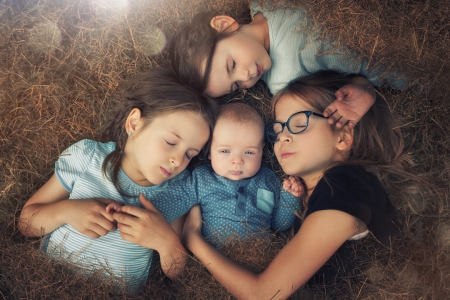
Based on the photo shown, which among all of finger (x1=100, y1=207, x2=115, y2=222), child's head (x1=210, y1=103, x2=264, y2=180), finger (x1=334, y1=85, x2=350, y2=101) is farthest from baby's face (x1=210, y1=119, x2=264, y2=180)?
finger (x1=100, y1=207, x2=115, y2=222)

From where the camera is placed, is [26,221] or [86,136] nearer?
[26,221]

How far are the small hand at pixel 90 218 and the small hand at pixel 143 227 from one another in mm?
85

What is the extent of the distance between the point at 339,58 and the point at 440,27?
2.74 ft

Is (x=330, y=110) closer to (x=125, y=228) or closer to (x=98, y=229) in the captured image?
(x=125, y=228)

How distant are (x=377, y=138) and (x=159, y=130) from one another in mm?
1566

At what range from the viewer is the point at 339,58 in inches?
124

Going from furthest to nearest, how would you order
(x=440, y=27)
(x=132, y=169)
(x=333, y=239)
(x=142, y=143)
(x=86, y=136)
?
(x=86, y=136) → (x=440, y=27) → (x=132, y=169) → (x=142, y=143) → (x=333, y=239)

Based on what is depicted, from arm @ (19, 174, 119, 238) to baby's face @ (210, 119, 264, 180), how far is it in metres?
0.84

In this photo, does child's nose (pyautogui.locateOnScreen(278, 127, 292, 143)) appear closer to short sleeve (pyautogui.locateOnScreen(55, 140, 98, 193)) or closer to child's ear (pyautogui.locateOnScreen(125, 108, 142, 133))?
child's ear (pyautogui.locateOnScreen(125, 108, 142, 133))

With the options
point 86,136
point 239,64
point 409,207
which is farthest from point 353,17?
point 86,136

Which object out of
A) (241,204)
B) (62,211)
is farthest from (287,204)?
(62,211)

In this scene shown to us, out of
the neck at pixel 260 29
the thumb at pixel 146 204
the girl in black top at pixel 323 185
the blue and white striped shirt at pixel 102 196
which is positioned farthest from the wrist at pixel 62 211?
the neck at pixel 260 29

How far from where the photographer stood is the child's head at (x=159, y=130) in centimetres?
276

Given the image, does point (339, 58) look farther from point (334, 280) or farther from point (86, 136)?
point (86, 136)
